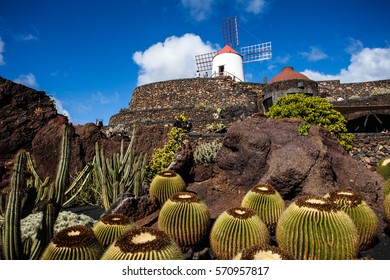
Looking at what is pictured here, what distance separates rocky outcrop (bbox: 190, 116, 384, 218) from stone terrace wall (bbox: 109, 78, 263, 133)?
63.9 ft

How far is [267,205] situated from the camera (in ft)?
15.2

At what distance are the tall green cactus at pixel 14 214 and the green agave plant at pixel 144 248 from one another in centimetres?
113

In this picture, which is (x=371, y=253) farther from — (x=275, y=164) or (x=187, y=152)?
(x=187, y=152)

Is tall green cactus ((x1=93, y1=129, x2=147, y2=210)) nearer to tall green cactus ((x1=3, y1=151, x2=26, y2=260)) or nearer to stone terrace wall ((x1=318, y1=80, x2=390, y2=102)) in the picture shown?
tall green cactus ((x1=3, y1=151, x2=26, y2=260))

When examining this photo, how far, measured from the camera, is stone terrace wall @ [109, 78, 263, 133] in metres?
27.5

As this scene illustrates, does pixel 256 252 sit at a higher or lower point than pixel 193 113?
lower

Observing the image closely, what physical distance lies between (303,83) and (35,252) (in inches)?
754

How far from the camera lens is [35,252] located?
3.38 meters

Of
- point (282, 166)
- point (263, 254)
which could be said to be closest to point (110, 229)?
point (263, 254)

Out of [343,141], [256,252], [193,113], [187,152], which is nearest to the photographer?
[256,252]

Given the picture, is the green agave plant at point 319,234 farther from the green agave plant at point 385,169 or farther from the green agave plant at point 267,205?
the green agave plant at point 385,169

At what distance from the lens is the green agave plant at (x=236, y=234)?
143 inches

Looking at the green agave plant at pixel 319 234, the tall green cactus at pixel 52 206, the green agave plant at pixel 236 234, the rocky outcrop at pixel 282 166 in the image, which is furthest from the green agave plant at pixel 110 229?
the rocky outcrop at pixel 282 166

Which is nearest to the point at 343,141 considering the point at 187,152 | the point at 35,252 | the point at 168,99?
the point at 187,152
